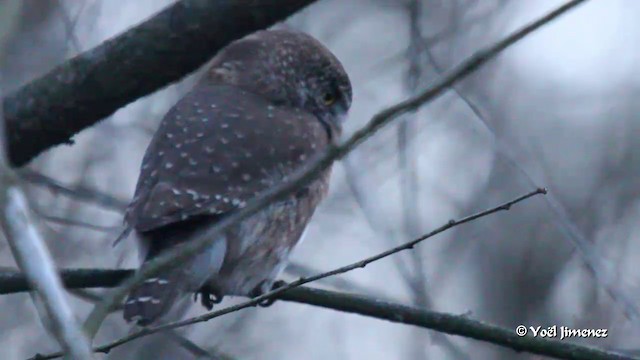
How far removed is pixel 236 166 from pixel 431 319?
93cm

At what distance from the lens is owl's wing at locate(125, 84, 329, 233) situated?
12.6 ft

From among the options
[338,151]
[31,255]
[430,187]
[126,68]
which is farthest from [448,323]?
[430,187]

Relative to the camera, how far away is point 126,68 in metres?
3.75

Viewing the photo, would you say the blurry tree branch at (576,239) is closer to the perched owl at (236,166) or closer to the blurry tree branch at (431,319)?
the blurry tree branch at (431,319)

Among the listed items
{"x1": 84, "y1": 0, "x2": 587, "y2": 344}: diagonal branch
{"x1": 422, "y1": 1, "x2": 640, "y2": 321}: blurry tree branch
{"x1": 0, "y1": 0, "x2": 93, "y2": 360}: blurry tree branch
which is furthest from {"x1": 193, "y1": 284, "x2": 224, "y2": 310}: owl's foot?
{"x1": 0, "y1": 0, "x2": 93, "y2": 360}: blurry tree branch

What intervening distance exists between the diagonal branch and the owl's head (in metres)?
2.82

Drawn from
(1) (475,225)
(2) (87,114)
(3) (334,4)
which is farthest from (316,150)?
(1) (475,225)

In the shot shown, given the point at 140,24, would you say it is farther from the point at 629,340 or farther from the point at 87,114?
the point at 629,340

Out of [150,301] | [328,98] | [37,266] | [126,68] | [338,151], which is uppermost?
[328,98]

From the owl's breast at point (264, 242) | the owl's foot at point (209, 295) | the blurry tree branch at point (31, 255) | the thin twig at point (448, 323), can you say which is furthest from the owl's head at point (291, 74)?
the blurry tree branch at point (31, 255)

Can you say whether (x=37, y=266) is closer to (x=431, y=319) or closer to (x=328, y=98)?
(x=431, y=319)

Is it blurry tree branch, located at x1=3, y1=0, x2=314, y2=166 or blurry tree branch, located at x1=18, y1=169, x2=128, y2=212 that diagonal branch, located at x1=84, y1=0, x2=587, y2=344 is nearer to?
blurry tree branch, located at x1=3, y1=0, x2=314, y2=166

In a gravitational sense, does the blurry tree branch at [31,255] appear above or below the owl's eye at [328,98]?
below

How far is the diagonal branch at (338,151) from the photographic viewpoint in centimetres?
192
